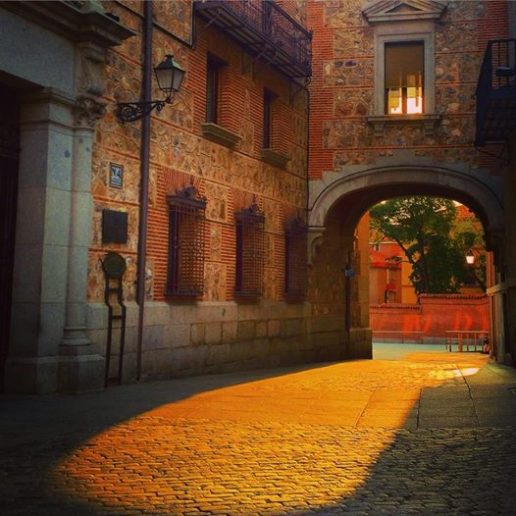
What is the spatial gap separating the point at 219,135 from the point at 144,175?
103 inches

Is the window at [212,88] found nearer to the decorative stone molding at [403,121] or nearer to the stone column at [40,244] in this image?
the stone column at [40,244]

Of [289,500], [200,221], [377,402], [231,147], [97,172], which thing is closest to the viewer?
[289,500]

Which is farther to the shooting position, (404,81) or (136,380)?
(404,81)

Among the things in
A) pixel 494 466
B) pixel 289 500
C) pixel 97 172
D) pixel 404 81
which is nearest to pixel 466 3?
pixel 404 81

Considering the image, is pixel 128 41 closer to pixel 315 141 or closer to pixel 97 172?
pixel 97 172

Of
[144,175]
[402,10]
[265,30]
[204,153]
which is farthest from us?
[402,10]

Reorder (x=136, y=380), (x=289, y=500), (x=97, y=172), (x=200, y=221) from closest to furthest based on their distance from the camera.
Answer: (x=289, y=500) < (x=97, y=172) < (x=136, y=380) < (x=200, y=221)

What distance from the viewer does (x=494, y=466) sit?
17.2 feet

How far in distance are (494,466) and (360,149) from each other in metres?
12.9

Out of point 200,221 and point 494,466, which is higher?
point 200,221

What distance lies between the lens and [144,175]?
35.6 feet

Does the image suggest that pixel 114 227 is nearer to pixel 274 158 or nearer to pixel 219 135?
pixel 219 135

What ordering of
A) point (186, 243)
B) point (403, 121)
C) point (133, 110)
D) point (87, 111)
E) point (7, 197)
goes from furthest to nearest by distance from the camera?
point (403, 121) < point (186, 243) < point (133, 110) < point (87, 111) < point (7, 197)

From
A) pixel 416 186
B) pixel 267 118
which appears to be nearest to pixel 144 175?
pixel 267 118
